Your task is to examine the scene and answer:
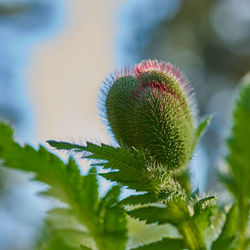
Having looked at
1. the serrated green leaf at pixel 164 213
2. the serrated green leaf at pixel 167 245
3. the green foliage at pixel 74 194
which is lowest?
the serrated green leaf at pixel 167 245

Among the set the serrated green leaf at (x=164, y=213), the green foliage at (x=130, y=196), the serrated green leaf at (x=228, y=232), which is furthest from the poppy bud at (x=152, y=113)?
the serrated green leaf at (x=228, y=232)

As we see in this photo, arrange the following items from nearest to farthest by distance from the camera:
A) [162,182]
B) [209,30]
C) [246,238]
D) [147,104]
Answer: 1. [162,182]
2. [147,104]
3. [246,238]
4. [209,30]

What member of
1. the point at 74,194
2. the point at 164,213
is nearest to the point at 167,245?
the point at 164,213

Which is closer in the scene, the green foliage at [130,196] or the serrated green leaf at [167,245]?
the green foliage at [130,196]

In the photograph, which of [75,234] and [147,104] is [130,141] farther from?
[75,234]

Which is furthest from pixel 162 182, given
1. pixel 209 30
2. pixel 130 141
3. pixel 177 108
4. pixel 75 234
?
pixel 209 30

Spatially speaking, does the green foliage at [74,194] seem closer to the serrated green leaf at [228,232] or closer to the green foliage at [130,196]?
the green foliage at [130,196]
